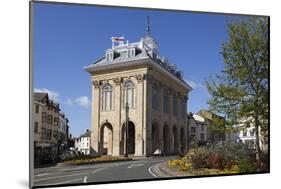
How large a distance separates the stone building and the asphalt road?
198 millimetres

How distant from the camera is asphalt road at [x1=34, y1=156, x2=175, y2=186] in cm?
723

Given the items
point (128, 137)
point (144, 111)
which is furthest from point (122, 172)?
point (144, 111)

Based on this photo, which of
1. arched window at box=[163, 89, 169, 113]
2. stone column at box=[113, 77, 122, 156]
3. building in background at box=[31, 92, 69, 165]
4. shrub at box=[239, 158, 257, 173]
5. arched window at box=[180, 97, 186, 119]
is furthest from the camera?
shrub at box=[239, 158, 257, 173]

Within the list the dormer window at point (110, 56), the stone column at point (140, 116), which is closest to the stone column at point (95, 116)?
the dormer window at point (110, 56)

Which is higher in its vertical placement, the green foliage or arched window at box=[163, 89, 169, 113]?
arched window at box=[163, 89, 169, 113]

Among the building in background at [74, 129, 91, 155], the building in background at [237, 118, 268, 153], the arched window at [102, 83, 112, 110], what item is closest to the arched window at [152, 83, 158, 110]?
the arched window at [102, 83, 112, 110]

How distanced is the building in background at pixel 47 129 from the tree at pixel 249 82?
306cm

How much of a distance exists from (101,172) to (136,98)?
4.55 feet

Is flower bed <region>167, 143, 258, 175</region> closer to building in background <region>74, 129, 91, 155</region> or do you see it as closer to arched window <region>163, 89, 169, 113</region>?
arched window <region>163, 89, 169, 113</region>

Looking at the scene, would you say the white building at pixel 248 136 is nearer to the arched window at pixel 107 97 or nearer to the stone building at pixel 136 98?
the stone building at pixel 136 98

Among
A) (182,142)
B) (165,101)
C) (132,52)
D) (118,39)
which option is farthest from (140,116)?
(118,39)

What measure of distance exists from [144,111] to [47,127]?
1.71m

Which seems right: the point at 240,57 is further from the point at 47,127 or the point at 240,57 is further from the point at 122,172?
the point at 47,127

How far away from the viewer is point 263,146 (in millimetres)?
8820
